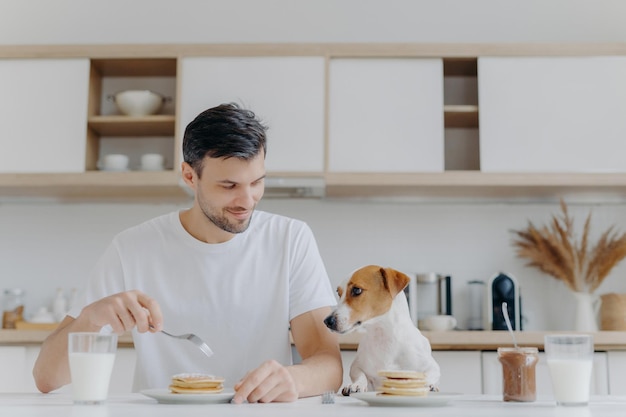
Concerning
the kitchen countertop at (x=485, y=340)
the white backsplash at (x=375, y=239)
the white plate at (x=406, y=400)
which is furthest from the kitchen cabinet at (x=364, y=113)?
the white plate at (x=406, y=400)

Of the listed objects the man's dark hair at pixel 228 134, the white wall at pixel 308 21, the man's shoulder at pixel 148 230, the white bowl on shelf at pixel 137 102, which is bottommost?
the man's shoulder at pixel 148 230

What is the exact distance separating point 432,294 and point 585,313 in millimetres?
672

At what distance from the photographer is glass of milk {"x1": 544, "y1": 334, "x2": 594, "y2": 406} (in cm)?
126

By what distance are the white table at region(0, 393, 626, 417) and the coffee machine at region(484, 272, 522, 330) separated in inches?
83.4

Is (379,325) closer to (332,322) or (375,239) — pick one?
(332,322)

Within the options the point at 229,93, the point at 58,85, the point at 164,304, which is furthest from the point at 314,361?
the point at 58,85

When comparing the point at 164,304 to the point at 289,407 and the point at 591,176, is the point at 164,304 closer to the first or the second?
the point at 289,407

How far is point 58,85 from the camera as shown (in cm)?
365

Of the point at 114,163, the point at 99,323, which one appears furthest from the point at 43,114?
the point at 99,323

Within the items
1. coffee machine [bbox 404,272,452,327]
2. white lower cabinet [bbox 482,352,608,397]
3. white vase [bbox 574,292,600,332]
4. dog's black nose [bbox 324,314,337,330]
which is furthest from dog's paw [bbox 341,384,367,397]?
white vase [bbox 574,292,600,332]

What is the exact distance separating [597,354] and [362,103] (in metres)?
1.44

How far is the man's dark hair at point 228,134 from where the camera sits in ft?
5.79

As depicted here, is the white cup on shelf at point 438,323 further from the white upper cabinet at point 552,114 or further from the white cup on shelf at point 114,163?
the white cup on shelf at point 114,163

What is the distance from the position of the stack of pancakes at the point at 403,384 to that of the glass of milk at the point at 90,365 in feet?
1.44
